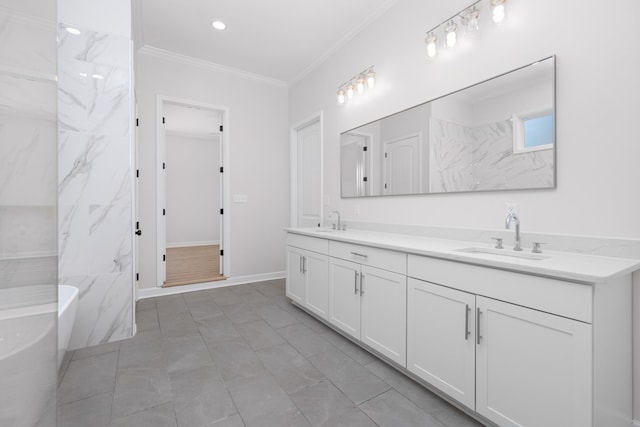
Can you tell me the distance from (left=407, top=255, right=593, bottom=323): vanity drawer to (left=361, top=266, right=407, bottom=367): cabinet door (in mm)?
221

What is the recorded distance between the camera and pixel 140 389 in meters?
1.71

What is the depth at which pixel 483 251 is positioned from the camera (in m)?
1.73

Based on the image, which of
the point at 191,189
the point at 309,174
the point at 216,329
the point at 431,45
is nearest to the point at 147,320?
the point at 216,329

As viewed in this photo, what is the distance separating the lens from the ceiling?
2771 mm

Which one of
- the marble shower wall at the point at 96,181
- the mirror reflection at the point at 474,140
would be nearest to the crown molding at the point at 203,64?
the marble shower wall at the point at 96,181

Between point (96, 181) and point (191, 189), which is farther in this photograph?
point (191, 189)

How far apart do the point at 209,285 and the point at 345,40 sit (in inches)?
134

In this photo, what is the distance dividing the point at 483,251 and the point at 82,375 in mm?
2570

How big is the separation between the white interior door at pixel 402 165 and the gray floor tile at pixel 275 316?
1.50 meters

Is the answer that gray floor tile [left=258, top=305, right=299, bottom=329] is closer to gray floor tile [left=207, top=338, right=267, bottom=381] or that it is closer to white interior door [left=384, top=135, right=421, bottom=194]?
gray floor tile [left=207, top=338, right=267, bottom=381]

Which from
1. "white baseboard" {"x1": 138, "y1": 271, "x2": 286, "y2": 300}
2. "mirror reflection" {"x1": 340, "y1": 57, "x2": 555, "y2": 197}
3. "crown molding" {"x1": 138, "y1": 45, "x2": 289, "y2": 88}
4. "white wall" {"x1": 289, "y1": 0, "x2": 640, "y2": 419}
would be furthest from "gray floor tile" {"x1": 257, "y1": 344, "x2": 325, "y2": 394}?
"crown molding" {"x1": 138, "y1": 45, "x2": 289, "y2": 88}

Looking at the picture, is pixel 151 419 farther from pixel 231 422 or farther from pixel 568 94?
pixel 568 94

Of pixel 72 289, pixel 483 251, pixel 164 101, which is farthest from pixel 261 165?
pixel 483 251

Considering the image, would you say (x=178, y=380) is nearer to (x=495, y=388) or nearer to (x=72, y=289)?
(x=72, y=289)
